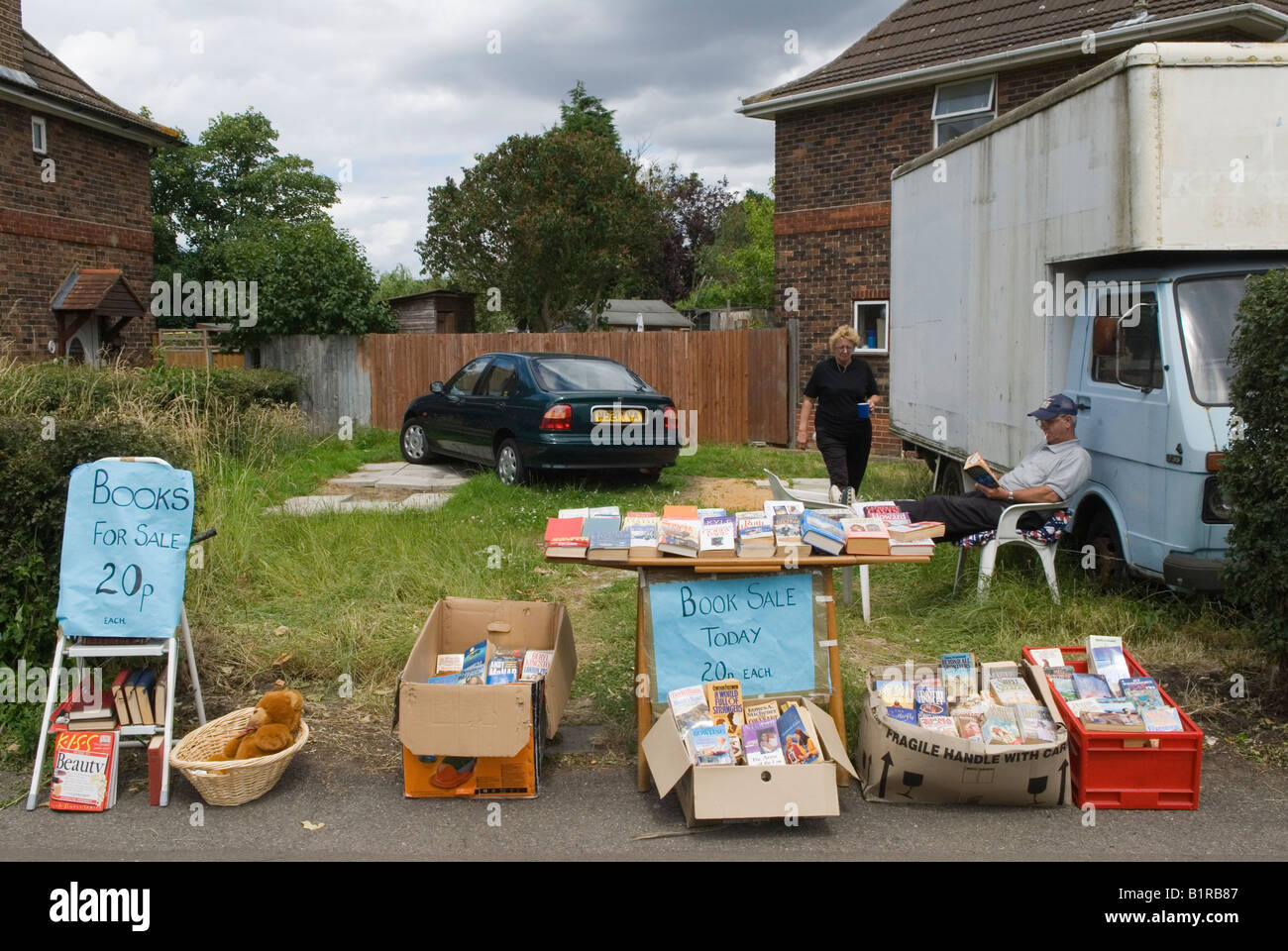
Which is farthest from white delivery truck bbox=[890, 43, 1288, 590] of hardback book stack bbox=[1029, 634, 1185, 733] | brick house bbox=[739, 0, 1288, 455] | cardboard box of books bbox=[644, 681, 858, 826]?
brick house bbox=[739, 0, 1288, 455]

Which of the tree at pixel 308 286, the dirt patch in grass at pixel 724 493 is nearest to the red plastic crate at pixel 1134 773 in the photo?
the dirt patch in grass at pixel 724 493

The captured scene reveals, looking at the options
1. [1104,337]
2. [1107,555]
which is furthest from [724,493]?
[1104,337]

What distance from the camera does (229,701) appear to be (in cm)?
566

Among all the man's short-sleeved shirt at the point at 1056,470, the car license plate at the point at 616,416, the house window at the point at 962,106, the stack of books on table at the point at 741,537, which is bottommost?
the stack of books on table at the point at 741,537

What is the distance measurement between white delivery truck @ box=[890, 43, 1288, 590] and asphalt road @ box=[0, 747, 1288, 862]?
182 centimetres

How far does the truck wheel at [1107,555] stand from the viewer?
6715mm

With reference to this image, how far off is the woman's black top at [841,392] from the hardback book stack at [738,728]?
5.36 meters

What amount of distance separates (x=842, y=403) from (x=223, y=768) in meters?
6.52

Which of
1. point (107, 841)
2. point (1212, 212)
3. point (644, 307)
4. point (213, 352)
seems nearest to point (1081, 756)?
point (1212, 212)

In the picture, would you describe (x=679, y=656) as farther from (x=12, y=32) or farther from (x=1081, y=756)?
(x=12, y=32)

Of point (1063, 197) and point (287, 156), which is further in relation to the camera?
point (287, 156)

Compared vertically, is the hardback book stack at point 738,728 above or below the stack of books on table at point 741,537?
below

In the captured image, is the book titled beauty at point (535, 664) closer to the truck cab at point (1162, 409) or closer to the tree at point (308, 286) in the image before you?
the truck cab at point (1162, 409)
